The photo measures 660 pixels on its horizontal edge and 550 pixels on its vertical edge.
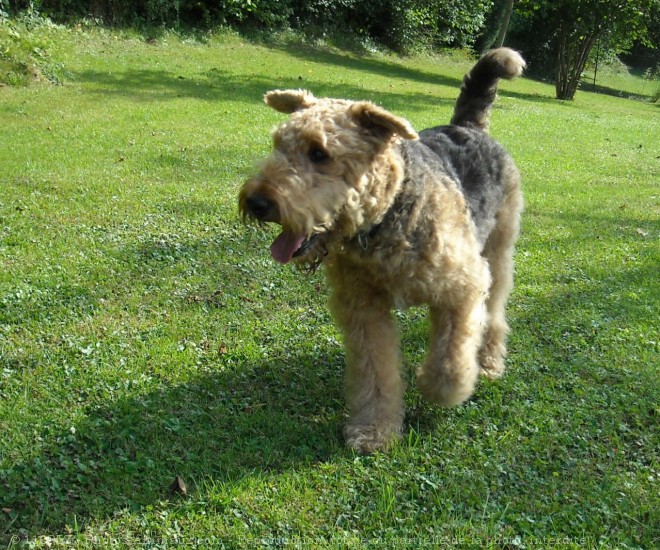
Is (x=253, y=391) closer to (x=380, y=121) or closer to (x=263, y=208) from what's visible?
(x=263, y=208)

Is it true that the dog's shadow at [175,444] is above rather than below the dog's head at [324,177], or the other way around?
below

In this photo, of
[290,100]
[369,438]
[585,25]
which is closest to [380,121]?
[290,100]

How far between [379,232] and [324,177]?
460mm

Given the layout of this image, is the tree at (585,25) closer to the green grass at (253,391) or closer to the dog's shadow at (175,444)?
the green grass at (253,391)

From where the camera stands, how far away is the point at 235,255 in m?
5.79

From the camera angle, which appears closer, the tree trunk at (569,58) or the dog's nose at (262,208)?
the dog's nose at (262,208)

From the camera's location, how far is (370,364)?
3562 mm

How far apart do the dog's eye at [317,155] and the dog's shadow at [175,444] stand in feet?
5.15

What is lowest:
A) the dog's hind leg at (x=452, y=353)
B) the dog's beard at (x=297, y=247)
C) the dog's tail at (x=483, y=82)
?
the dog's hind leg at (x=452, y=353)

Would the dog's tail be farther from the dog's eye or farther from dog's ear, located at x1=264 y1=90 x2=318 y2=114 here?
the dog's eye

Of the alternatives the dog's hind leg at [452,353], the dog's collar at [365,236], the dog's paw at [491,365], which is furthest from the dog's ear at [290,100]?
the dog's paw at [491,365]

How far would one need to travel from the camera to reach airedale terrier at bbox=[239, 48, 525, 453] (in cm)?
292

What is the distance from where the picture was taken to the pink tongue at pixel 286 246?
2.89 meters

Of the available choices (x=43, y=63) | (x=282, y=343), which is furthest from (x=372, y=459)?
(x=43, y=63)
